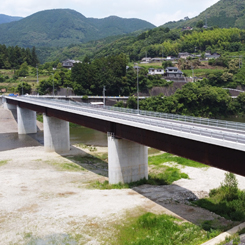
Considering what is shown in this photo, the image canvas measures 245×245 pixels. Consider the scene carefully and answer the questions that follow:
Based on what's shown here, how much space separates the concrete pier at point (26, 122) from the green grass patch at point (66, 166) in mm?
29740

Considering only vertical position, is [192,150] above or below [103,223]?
above

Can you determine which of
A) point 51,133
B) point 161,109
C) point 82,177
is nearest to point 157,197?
point 82,177

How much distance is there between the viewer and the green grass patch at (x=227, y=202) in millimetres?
22208

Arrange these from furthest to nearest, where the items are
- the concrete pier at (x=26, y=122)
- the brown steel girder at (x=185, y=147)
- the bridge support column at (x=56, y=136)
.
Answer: the concrete pier at (x=26, y=122), the bridge support column at (x=56, y=136), the brown steel girder at (x=185, y=147)

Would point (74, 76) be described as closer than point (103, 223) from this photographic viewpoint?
No

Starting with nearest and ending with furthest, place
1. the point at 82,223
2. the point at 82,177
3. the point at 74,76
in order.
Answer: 1. the point at 82,223
2. the point at 82,177
3. the point at 74,76

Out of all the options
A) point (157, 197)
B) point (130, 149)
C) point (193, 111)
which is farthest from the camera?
point (193, 111)

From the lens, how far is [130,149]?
30797 mm

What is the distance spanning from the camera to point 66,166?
3881 centimetres

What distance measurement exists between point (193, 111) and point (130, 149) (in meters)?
60.0

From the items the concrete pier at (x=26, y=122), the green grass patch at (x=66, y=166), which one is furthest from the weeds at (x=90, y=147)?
the concrete pier at (x=26, y=122)

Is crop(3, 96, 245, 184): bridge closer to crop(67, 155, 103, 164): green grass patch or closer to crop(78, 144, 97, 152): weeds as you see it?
crop(78, 144, 97, 152): weeds

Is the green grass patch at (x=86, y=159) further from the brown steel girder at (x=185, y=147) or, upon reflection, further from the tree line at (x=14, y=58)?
the tree line at (x=14, y=58)

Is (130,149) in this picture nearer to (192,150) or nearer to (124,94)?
(192,150)
